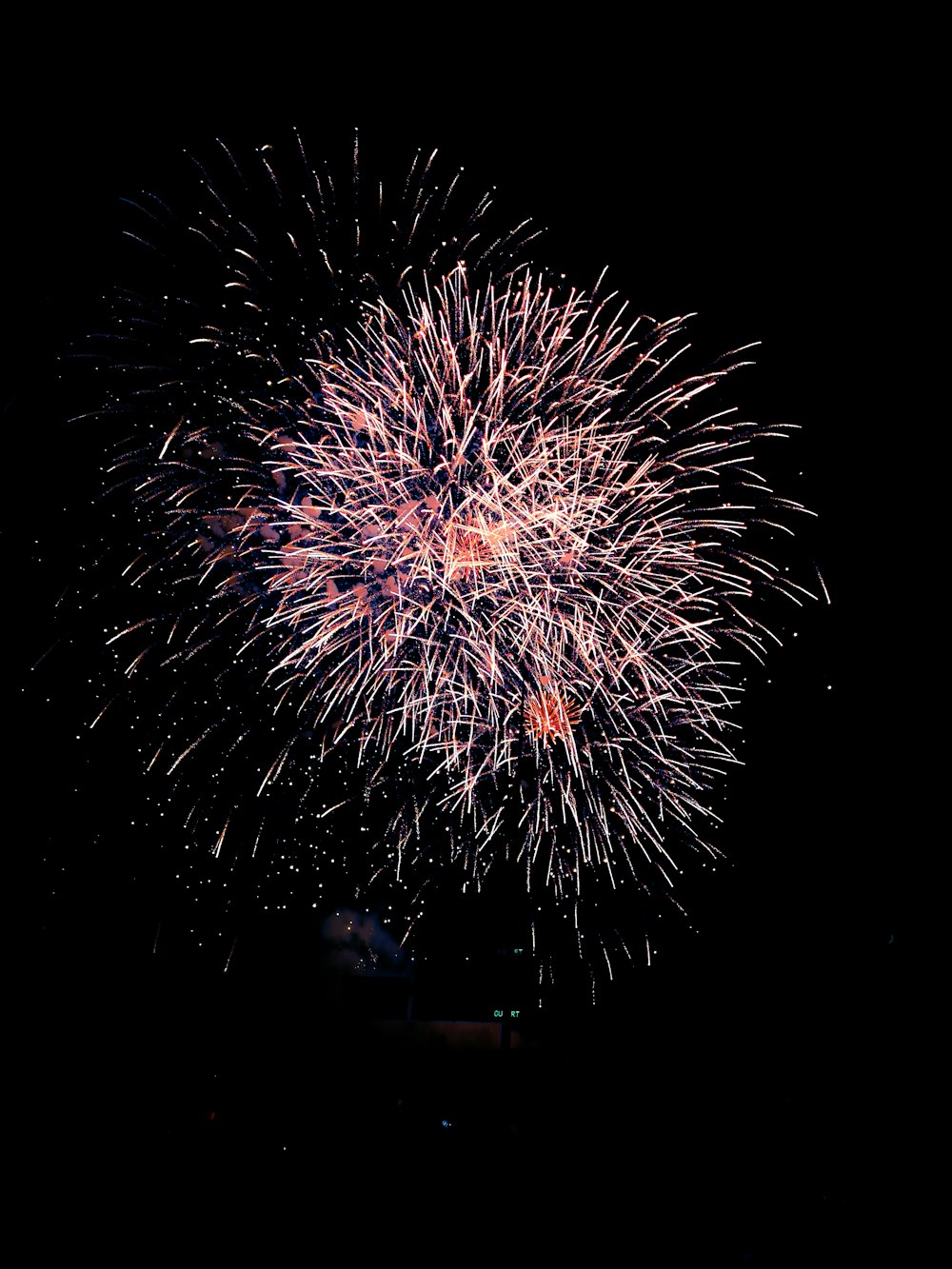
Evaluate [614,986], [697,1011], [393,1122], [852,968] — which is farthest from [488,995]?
[393,1122]

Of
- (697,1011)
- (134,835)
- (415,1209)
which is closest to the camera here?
(415,1209)

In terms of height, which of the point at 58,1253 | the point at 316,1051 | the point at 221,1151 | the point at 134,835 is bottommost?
the point at 58,1253

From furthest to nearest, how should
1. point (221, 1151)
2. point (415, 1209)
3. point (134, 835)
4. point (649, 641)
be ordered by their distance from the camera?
point (134, 835), point (649, 641), point (221, 1151), point (415, 1209)

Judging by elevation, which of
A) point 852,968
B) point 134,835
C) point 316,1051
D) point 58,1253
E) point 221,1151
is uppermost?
point 134,835

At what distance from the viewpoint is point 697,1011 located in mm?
18922

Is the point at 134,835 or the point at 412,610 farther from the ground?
the point at 134,835

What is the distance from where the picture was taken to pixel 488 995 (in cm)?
2683

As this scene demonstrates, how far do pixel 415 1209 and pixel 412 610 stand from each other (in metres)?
4.51

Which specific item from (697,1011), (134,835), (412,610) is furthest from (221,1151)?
(697,1011)

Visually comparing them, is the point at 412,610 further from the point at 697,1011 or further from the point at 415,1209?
the point at 697,1011

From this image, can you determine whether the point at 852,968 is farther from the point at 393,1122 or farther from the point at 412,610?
the point at 412,610

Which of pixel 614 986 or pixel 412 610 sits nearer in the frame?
pixel 412 610

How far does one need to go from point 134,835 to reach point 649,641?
11.3 metres

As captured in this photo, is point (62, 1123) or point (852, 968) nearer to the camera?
point (62, 1123)
